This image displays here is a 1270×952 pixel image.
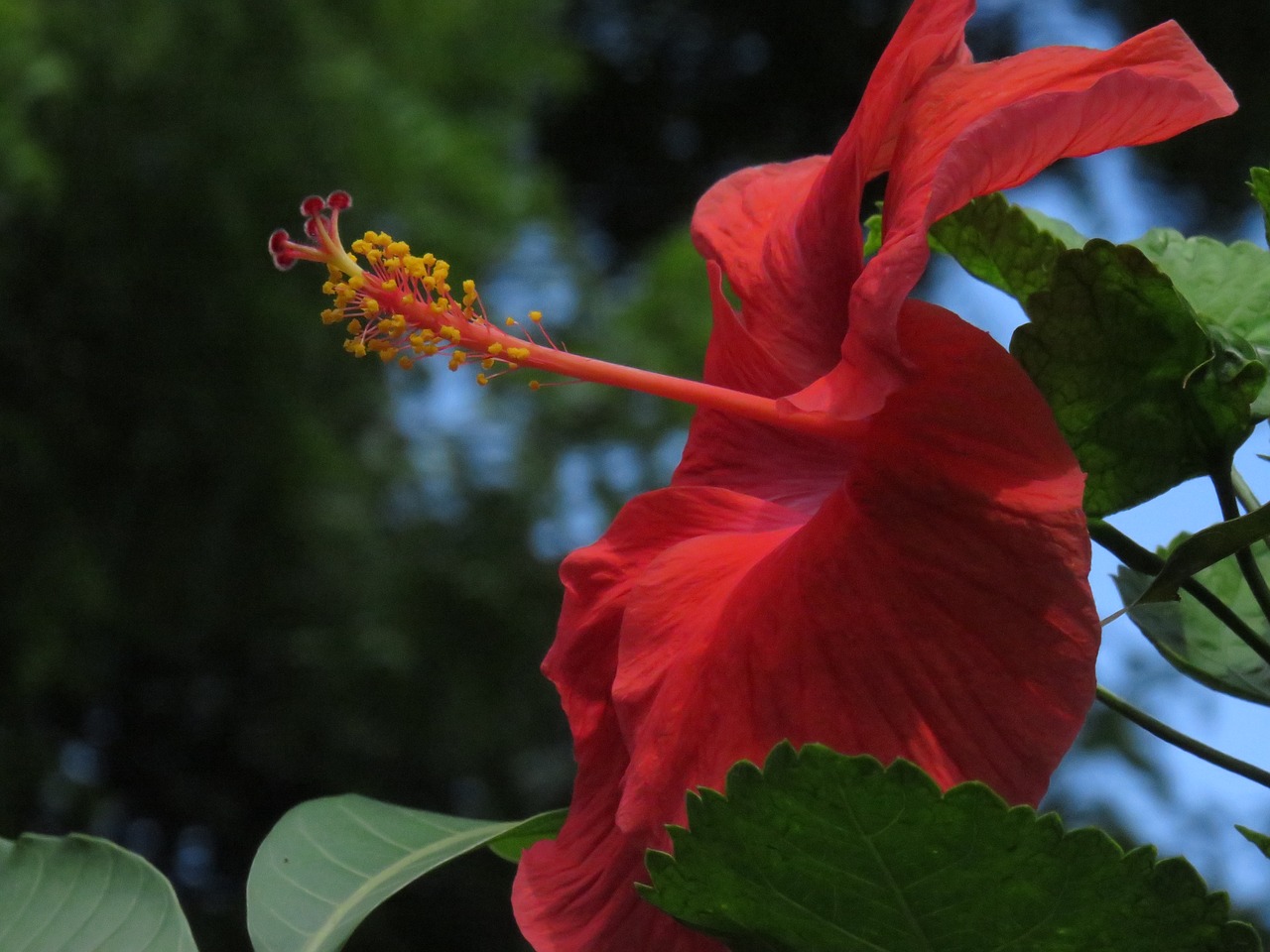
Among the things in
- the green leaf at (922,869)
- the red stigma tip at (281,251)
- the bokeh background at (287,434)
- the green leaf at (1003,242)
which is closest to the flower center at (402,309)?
the red stigma tip at (281,251)

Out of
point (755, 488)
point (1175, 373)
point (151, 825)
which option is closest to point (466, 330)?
point (755, 488)

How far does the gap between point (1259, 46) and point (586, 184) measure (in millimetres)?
3095

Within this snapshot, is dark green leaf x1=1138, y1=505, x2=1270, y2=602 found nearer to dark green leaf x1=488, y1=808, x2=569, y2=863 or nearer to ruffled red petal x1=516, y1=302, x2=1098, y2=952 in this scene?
ruffled red petal x1=516, y1=302, x2=1098, y2=952

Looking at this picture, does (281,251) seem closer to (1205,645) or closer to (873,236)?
(873,236)

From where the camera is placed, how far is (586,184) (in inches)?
273

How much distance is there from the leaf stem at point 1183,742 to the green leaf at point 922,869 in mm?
119

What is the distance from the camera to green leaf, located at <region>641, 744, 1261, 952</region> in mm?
309

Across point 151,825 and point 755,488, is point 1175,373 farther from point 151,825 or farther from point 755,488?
point 151,825

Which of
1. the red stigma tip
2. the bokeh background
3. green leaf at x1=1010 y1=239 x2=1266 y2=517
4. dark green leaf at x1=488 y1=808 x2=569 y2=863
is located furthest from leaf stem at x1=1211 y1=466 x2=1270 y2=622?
the bokeh background

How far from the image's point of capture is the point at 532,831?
1.72 feet

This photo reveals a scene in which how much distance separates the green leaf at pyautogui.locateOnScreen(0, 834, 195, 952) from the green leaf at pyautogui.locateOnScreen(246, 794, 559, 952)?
3 centimetres

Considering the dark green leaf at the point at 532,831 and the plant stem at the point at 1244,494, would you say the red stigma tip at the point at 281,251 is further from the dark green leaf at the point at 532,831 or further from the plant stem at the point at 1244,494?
the plant stem at the point at 1244,494

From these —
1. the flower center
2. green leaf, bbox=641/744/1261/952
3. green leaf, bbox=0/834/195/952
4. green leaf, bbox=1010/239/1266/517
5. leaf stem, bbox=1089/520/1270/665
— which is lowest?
green leaf, bbox=641/744/1261/952

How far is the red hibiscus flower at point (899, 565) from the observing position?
378 mm
